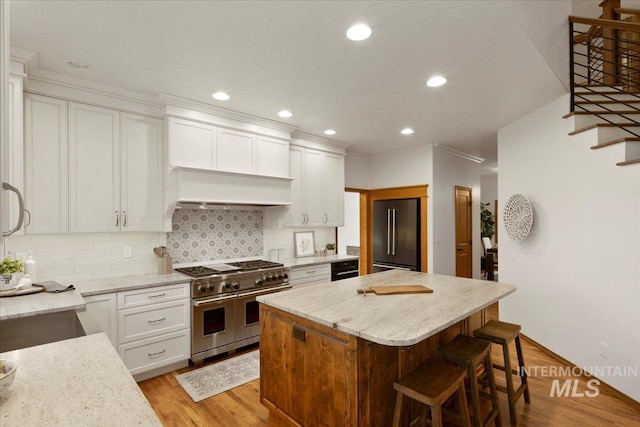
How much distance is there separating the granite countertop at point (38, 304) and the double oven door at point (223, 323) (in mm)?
1096

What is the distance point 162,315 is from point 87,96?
209cm

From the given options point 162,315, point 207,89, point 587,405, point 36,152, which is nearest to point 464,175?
point 587,405

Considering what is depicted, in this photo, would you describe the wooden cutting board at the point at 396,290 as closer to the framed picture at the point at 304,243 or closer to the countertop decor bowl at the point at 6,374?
the countertop decor bowl at the point at 6,374

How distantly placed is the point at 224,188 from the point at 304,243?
Answer: 1.78 meters

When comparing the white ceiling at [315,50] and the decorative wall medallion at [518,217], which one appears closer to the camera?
the white ceiling at [315,50]

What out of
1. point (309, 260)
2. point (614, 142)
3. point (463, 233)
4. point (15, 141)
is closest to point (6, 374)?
point (15, 141)

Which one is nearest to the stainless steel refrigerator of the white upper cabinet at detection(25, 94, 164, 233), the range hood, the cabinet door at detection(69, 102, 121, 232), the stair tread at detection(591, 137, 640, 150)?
the range hood

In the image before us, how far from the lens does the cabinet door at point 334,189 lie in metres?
5.09

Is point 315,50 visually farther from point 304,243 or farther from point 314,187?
point 304,243

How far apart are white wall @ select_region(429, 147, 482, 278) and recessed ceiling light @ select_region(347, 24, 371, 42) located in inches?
135

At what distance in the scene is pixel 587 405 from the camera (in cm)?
263

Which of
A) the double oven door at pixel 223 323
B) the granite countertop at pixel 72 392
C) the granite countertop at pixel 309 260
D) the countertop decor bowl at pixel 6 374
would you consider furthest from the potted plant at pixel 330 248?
the countertop decor bowl at pixel 6 374

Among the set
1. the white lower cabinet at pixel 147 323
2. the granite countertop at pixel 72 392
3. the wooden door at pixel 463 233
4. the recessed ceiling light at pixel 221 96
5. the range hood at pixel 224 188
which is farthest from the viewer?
the wooden door at pixel 463 233

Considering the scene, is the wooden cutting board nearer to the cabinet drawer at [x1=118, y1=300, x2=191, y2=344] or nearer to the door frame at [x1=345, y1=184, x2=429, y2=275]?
the cabinet drawer at [x1=118, y1=300, x2=191, y2=344]
